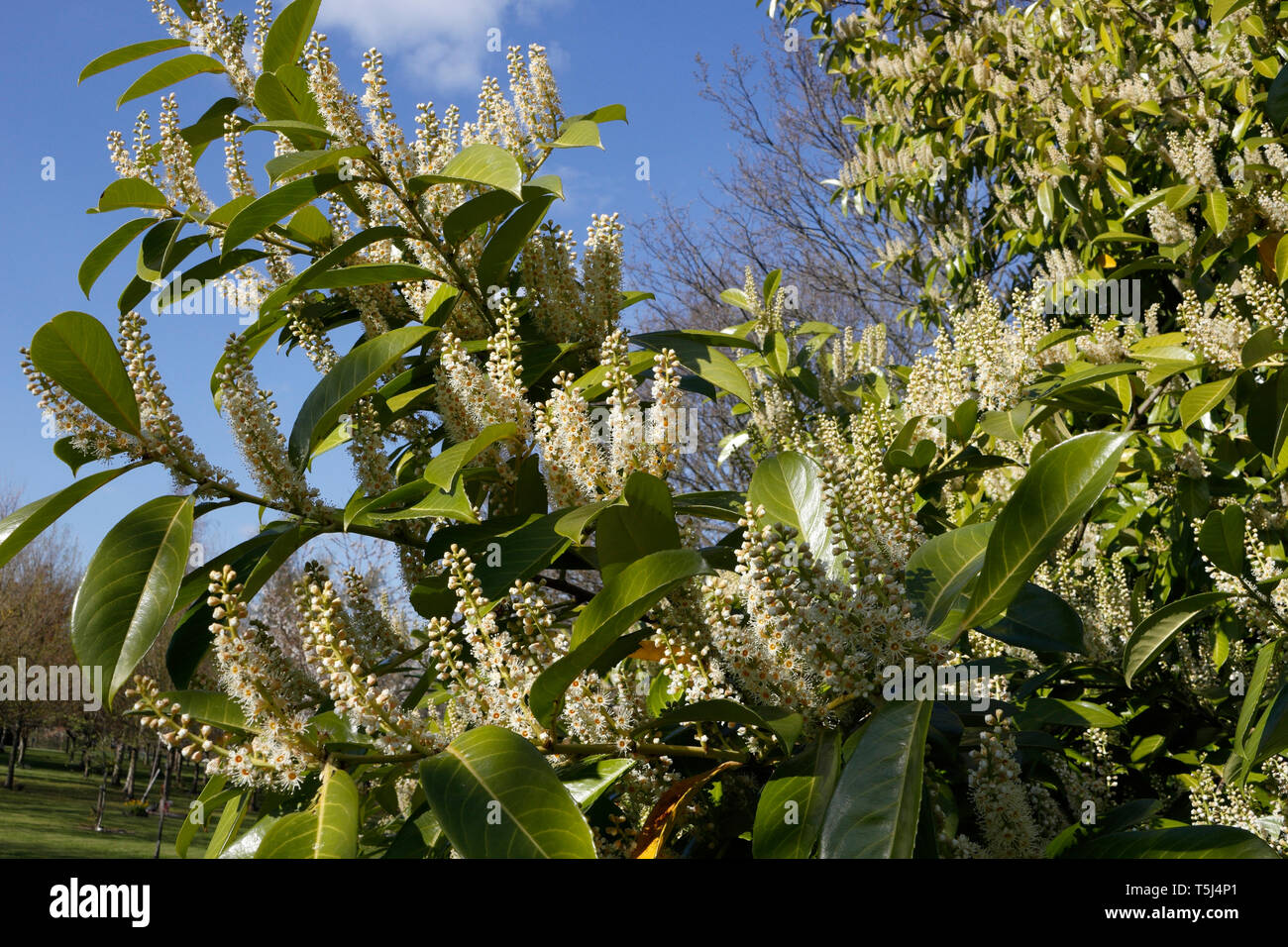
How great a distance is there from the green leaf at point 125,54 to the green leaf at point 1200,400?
281cm

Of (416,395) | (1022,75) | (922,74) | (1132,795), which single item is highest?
(922,74)

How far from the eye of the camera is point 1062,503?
1.14 metres

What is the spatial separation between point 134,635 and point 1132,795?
3.07m

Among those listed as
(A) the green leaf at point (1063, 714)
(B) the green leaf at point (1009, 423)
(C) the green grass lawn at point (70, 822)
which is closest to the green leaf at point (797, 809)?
(A) the green leaf at point (1063, 714)

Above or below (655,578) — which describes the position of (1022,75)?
above

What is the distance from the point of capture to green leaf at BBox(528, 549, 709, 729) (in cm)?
105

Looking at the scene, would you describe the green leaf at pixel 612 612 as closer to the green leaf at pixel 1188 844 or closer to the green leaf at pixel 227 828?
the green leaf at pixel 227 828

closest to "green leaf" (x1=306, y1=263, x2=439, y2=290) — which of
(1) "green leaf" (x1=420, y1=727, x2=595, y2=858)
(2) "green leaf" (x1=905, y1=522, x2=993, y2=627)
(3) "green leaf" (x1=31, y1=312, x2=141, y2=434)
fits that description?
(3) "green leaf" (x1=31, y1=312, x2=141, y2=434)

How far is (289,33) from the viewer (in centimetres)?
179

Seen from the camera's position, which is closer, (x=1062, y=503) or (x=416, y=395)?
(x=1062, y=503)

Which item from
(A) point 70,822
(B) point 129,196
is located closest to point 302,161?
(B) point 129,196

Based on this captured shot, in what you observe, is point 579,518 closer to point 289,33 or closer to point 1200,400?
point 289,33
